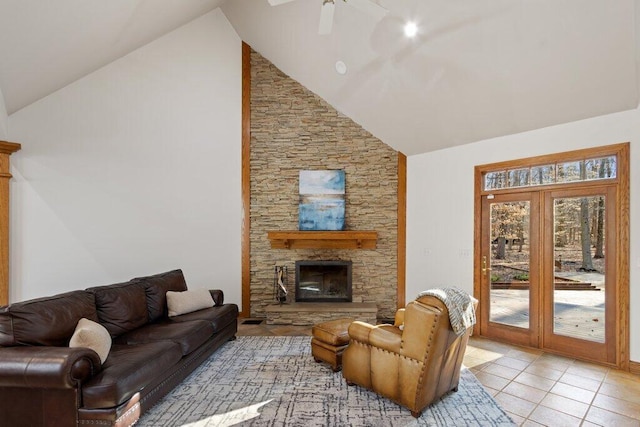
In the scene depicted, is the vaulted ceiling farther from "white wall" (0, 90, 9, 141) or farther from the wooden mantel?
the wooden mantel

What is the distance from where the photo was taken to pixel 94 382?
217 cm

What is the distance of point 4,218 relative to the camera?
4.77 meters

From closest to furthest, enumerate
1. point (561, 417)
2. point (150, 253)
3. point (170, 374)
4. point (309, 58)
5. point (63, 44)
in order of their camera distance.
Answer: point (561, 417)
point (170, 374)
point (63, 44)
point (309, 58)
point (150, 253)

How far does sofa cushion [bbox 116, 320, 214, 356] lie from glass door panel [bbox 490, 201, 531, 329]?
3788 millimetres

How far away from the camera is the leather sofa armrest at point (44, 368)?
6.76 ft

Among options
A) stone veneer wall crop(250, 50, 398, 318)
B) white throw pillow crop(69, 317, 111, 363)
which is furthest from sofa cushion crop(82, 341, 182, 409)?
stone veneer wall crop(250, 50, 398, 318)

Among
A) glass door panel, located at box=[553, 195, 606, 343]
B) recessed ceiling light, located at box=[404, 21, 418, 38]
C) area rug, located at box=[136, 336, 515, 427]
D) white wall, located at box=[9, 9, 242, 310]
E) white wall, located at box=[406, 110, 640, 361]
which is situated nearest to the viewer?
area rug, located at box=[136, 336, 515, 427]

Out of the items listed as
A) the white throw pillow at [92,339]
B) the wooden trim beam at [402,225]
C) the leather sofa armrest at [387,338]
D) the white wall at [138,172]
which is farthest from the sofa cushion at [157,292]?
the wooden trim beam at [402,225]

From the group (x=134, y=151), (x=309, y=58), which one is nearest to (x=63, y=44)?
(x=134, y=151)

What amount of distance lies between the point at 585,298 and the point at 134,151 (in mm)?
6556

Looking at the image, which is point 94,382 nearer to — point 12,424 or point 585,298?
point 12,424

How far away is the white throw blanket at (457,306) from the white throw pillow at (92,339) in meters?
2.40

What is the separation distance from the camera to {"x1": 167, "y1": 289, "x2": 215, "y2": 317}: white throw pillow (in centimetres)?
380

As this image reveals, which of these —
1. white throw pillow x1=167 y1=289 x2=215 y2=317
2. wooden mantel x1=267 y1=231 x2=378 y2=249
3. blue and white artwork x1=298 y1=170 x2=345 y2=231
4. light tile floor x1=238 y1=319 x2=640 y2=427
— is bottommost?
light tile floor x1=238 y1=319 x2=640 y2=427
